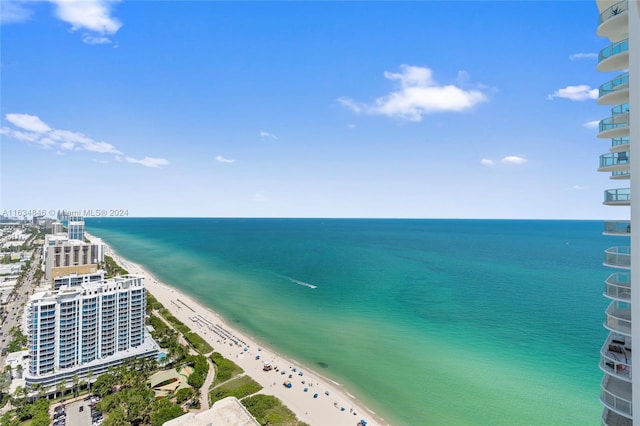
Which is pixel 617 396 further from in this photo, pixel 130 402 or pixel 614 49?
pixel 130 402

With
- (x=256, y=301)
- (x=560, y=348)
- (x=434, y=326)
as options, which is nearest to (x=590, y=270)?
(x=560, y=348)

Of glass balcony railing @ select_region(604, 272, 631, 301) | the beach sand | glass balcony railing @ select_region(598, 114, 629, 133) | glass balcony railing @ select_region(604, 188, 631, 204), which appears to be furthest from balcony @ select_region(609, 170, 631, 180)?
the beach sand

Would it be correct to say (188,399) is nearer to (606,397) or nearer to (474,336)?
(606,397)

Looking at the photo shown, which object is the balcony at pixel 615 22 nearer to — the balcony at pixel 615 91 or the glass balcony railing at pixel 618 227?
the balcony at pixel 615 91

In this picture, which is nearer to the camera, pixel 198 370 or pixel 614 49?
pixel 614 49

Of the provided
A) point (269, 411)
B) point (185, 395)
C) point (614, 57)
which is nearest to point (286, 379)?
point (269, 411)

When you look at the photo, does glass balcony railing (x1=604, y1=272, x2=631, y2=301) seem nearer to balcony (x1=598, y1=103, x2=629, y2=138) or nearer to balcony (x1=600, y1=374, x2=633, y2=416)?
balcony (x1=600, y1=374, x2=633, y2=416)
